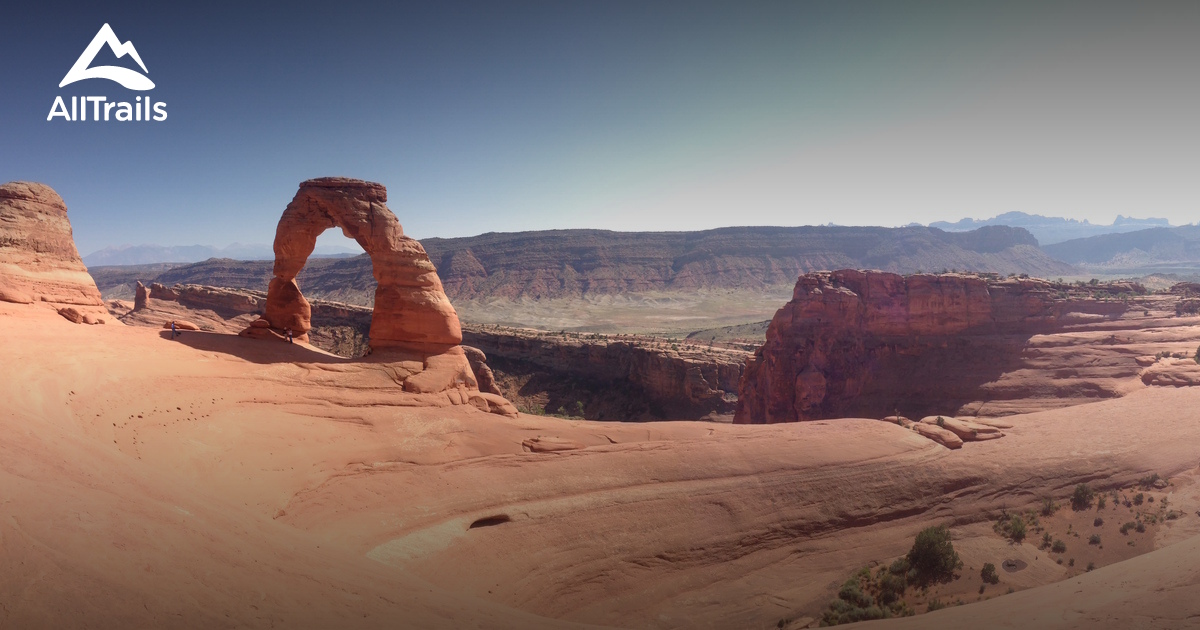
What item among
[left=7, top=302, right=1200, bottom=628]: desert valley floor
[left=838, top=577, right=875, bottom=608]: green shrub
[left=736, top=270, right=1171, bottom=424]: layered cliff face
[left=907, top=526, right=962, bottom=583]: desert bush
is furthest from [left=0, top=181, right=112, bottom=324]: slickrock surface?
[left=736, top=270, right=1171, bottom=424]: layered cliff face

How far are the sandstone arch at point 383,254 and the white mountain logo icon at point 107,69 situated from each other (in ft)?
22.7

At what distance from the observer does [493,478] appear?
14672mm

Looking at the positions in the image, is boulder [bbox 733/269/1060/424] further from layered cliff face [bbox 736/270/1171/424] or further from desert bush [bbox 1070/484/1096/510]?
desert bush [bbox 1070/484/1096/510]

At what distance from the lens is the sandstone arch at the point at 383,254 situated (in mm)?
21625

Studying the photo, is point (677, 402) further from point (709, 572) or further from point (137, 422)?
point (137, 422)

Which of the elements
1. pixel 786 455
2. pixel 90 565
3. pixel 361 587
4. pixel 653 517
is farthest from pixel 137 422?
pixel 786 455

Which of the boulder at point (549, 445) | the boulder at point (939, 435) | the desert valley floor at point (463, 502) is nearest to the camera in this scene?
the desert valley floor at point (463, 502)

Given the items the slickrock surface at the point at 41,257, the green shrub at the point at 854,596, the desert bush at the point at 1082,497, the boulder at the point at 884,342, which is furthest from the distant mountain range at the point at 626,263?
the desert bush at the point at 1082,497

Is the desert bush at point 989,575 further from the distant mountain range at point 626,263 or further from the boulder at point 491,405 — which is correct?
the distant mountain range at point 626,263

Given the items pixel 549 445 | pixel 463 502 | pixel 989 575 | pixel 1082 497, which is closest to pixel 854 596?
pixel 989 575

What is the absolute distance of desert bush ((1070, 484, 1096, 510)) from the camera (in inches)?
621

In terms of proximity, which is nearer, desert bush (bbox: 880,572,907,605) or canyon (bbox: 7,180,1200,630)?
canyon (bbox: 7,180,1200,630)

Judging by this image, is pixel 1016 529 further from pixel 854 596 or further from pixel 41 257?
pixel 41 257

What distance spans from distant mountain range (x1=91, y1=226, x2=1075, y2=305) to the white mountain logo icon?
103 meters
